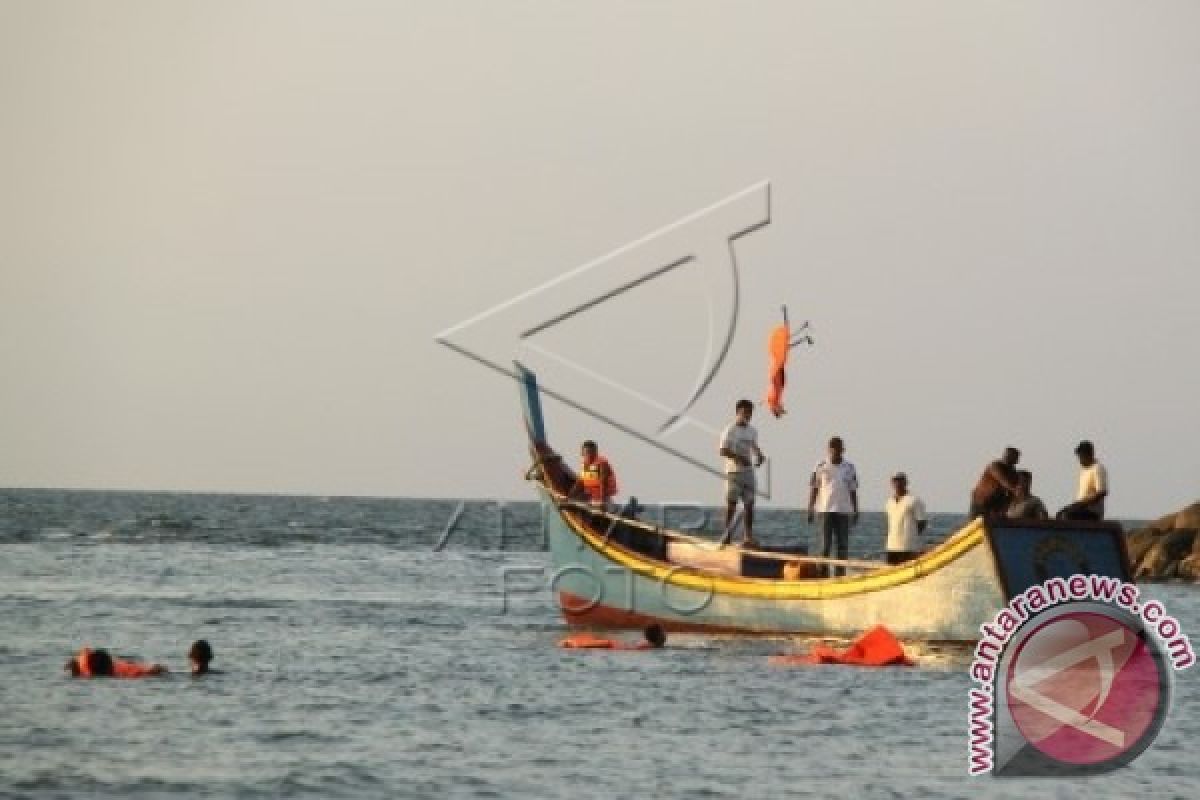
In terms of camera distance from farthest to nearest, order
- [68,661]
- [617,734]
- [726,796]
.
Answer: [68,661], [617,734], [726,796]

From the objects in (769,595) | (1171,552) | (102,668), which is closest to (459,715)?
(102,668)

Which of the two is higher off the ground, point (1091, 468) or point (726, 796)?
point (1091, 468)

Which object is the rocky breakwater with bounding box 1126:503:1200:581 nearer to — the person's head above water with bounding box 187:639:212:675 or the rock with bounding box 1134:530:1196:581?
the rock with bounding box 1134:530:1196:581

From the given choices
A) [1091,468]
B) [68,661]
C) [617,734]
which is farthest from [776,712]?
[68,661]

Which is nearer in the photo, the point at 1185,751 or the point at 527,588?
the point at 1185,751

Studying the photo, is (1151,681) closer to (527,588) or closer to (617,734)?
(617,734)

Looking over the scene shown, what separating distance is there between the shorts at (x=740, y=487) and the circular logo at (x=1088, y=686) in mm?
4108

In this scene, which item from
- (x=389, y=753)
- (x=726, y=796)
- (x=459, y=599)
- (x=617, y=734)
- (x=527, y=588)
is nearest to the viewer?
(x=726, y=796)

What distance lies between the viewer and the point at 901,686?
2542 centimetres

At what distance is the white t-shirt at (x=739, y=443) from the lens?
→ 95.7ft

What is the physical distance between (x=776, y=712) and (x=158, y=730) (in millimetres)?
5801

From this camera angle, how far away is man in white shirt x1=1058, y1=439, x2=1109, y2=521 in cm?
2672
